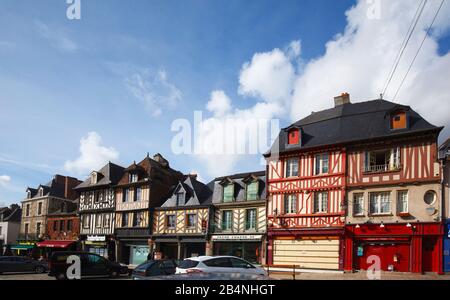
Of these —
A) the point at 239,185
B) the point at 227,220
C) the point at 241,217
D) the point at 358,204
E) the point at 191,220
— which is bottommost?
the point at 191,220

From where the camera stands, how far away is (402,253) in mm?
21312

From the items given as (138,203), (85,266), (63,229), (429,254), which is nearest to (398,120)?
(429,254)

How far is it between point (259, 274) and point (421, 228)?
37.0 ft

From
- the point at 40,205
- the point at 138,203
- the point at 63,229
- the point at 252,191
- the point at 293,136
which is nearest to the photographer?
the point at 293,136

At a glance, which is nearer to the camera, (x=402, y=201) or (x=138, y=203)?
(x=402, y=201)

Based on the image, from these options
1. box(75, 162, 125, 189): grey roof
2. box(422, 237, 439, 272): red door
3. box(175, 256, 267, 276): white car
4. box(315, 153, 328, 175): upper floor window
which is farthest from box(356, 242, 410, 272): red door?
box(75, 162, 125, 189): grey roof

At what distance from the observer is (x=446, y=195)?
2039cm

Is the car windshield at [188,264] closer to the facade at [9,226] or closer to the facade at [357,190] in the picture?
the facade at [357,190]

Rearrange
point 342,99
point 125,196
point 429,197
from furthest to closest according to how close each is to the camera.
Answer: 1. point 125,196
2. point 342,99
3. point 429,197

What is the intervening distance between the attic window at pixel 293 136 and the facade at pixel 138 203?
41.8ft

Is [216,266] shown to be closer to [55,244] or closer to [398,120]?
[398,120]

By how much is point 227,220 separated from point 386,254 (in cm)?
1110

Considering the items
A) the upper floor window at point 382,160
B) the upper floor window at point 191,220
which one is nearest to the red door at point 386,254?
the upper floor window at point 382,160

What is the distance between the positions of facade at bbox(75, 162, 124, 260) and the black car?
14780 mm
